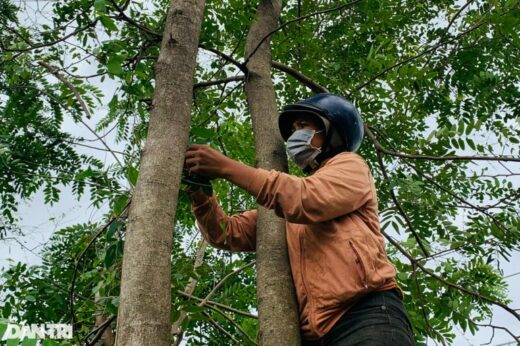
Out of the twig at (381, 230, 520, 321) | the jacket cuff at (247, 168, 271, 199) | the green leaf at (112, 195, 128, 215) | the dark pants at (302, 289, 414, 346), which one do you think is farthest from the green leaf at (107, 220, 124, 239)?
the twig at (381, 230, 520, 321)

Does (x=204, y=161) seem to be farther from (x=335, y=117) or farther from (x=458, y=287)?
(x=458, y=287)

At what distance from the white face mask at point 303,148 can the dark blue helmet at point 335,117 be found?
10 centimetres

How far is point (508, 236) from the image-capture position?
3.75m

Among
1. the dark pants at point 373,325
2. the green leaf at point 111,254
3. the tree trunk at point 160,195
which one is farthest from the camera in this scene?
the green leaf at point 111,254

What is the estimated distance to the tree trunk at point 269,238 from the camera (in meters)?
2.34

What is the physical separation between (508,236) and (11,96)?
12.8 ft

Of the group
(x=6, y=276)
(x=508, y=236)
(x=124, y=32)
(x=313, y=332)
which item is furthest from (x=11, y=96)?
(x=508, y=236)

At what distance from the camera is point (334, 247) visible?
8.04 ft

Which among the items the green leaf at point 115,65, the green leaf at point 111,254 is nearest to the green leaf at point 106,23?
the green leaf at point 115,65

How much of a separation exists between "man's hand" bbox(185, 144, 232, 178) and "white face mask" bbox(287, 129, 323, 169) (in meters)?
0.60

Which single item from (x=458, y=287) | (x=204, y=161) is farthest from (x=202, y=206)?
(x=458, y=287)

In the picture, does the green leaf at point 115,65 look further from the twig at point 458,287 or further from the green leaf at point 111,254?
the twig at point 458,287

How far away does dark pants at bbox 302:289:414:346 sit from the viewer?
2252mm

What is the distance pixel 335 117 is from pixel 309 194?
0.73 m
